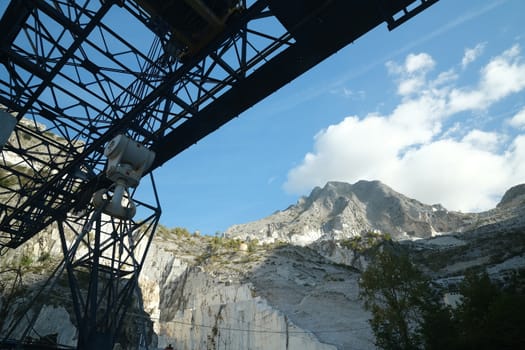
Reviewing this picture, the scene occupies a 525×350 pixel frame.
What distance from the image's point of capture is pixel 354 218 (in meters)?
122

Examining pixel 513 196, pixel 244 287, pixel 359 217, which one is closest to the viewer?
pixel 244 287

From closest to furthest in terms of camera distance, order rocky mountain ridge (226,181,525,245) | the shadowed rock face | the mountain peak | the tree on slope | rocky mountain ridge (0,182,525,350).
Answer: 1. the tree on slope
2. rocky mountain ridge (0,182,525,350)
3. the mountain peak
4. rocky mountain ridge (226,181,525,245)
5. the shadowed rock face

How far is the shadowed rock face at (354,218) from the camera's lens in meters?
109

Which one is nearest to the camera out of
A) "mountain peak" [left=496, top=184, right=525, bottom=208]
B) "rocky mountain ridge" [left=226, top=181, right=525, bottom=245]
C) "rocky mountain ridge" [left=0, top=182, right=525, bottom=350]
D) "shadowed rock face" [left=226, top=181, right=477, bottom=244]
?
"rocky mountain ridge" [left=0, top=182, right=525, bottom=350]

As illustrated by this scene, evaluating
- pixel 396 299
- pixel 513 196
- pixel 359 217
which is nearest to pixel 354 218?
pixel 359 217

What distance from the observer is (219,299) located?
33469mm

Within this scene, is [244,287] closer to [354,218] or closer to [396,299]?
[396,299]

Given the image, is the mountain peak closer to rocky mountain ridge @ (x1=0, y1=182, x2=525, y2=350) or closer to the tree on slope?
rocky mountain ridge @ (x1=0, y1=182, x2=525, y2=350)

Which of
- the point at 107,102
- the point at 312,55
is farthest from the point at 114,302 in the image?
the point at 312,55

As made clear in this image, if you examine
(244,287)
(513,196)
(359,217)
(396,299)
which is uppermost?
(359,217)

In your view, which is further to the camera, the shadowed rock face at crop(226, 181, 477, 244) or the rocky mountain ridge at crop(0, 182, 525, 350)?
the shadowed rock face at crop(226, 181, 477, 244)

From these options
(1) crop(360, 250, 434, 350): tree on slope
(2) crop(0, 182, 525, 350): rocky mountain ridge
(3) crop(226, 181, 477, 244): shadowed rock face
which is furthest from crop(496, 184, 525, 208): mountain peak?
(1) crop(360, 250, 434, 350): tree on slope

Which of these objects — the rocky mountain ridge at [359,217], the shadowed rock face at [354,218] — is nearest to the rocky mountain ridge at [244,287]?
the rocky mountain ridge at [359,217]

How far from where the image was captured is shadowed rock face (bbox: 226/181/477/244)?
358ft
